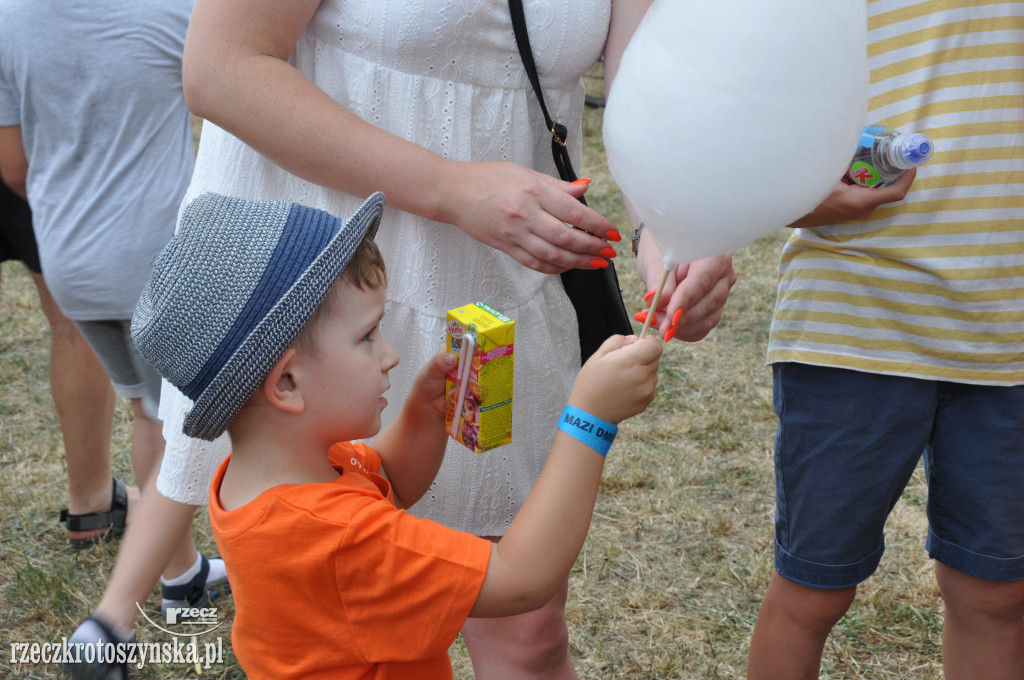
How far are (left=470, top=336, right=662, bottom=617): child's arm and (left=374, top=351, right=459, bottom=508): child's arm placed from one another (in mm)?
287

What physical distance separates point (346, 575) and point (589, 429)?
13.5 inches

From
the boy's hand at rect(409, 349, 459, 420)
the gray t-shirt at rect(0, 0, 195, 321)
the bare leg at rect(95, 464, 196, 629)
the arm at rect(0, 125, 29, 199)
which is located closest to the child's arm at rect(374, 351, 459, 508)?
the boy's hand at rect(409, 349, 459, 420)

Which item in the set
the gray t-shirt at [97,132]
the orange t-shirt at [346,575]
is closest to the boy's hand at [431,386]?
the orange t-shirt at [346,575]

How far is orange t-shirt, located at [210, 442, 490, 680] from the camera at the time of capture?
1213mm

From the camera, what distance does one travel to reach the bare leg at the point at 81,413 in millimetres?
2883

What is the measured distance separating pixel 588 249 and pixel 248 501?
0.56 meters

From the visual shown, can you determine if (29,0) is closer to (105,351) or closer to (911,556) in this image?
(105,351)

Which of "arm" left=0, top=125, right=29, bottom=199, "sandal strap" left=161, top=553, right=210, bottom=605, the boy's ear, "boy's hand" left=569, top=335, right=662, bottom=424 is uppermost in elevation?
"boy's hand" left=569, top=335, right=662, bottom=424

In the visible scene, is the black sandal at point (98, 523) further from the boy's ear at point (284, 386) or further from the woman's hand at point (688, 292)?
the woman's hand at point (688, 292)

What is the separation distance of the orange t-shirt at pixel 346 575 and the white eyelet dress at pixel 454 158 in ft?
1.18

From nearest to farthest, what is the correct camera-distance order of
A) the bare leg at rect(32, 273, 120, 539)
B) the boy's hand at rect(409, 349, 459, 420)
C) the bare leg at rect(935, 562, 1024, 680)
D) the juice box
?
1. the juice box
2. the boy's hand at rect(409, 349, 459, 420)
3. the bare leg at rect(935, 562, 1024, 680)
4. the bare leg at rect(32, 273, 120, 539)

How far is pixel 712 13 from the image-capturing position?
1.06 m

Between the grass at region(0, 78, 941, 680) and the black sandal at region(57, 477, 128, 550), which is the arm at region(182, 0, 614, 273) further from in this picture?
the black sandal at region(57, 477, 128, 550)

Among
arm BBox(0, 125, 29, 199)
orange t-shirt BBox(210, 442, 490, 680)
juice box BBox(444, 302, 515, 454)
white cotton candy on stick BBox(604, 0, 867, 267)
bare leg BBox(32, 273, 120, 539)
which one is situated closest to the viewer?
white cotton candy on stick BBox(604, 0, 867, 267)
